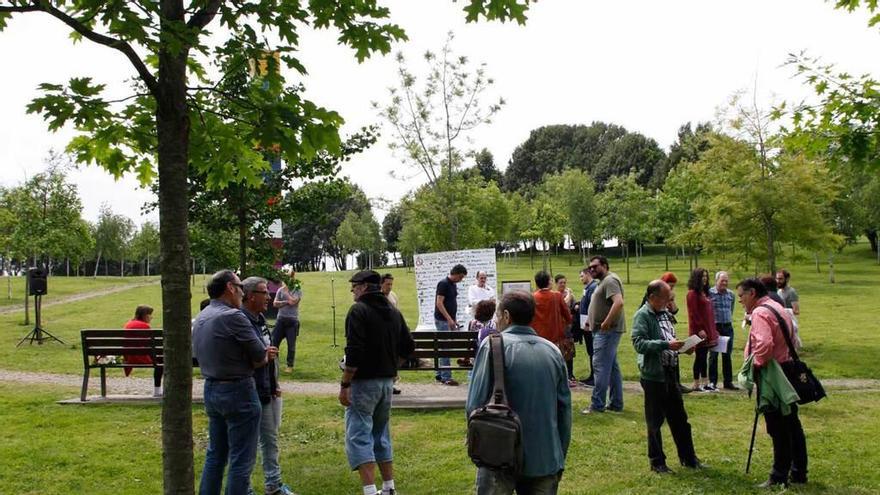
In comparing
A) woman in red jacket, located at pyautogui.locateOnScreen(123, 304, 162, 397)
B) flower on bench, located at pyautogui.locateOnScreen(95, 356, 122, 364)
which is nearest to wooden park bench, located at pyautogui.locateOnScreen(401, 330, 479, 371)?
woman in red jacket, located at pyautogui.locateOnScreen(123, 304, 162, 397)

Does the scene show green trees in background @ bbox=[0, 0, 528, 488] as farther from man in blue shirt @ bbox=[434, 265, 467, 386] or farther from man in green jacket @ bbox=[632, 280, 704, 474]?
man in blue shirt @ bbox=[434, 265, 467, 386]

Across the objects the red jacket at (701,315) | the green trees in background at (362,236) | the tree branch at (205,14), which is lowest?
the red jacket at (701,315)

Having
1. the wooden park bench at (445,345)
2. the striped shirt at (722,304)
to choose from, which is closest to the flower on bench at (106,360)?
the wooden park bench at (445,345)

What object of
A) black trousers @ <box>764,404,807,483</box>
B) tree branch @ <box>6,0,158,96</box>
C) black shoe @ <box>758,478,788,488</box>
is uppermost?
tree branch @ <box>6,0,158,96</box>

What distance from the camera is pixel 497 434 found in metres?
3.90

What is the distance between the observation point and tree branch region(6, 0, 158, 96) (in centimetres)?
395

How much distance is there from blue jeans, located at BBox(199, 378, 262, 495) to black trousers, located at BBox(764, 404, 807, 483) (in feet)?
14.9

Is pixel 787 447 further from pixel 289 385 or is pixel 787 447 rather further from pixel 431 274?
pixel 431 274

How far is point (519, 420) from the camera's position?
4035 mm

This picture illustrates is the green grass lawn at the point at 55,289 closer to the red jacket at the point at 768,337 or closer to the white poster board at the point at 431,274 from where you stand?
the white poster board at the point at 431,274

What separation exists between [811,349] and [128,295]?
3181 centimetres

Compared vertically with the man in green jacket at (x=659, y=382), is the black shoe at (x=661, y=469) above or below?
below

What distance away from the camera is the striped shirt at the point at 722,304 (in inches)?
453

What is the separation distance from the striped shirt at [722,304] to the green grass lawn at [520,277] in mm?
1573
